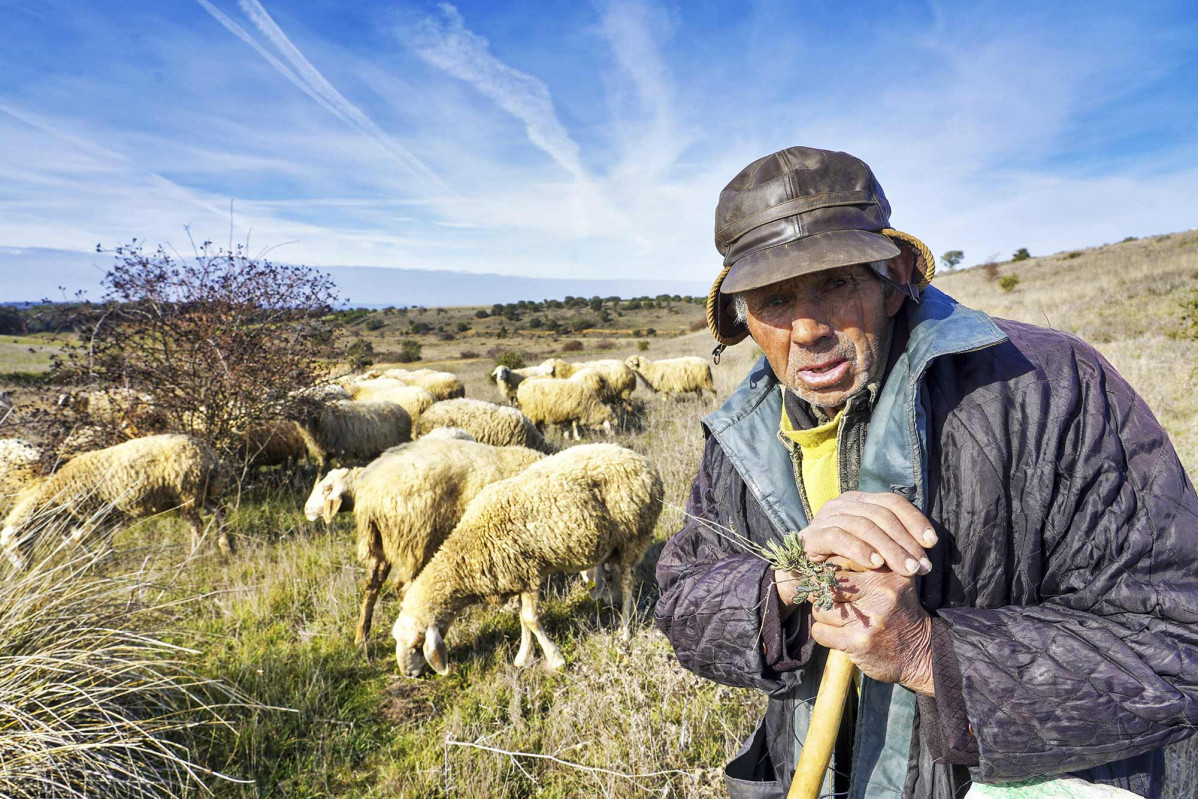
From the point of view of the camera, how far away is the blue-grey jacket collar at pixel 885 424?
1326mm

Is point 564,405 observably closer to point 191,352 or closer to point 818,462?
point 191,352

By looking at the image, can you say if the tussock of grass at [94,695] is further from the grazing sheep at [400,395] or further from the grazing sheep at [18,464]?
the grazing sheep at [400,395]

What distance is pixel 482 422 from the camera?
9719 mm

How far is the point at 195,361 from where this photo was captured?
754 cm

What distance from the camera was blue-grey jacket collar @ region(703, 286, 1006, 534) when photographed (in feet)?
4.35

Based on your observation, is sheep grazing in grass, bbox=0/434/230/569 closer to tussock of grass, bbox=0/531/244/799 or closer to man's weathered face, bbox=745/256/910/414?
tussock of grass, bbox=0/531/244/799

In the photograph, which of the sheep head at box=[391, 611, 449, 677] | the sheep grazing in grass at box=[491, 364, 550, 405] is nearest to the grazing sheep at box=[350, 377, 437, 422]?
the sheep grazing in grass at box=[491, 364, 550, 405]

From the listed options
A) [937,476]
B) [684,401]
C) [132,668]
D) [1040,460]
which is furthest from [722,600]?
[684,401]

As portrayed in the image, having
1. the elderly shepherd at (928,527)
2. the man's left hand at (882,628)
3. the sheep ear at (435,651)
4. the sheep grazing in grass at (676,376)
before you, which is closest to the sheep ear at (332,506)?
the sheep ear at (435,651)

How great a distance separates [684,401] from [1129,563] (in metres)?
16.5

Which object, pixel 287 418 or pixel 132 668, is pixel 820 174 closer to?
pixel 132 668

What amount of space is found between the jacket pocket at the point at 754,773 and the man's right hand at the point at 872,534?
0.93 meters

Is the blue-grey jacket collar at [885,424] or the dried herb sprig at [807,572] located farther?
the blue-grey jacket collar at [885,424]

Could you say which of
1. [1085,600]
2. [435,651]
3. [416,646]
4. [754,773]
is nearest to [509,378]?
[416,646]
